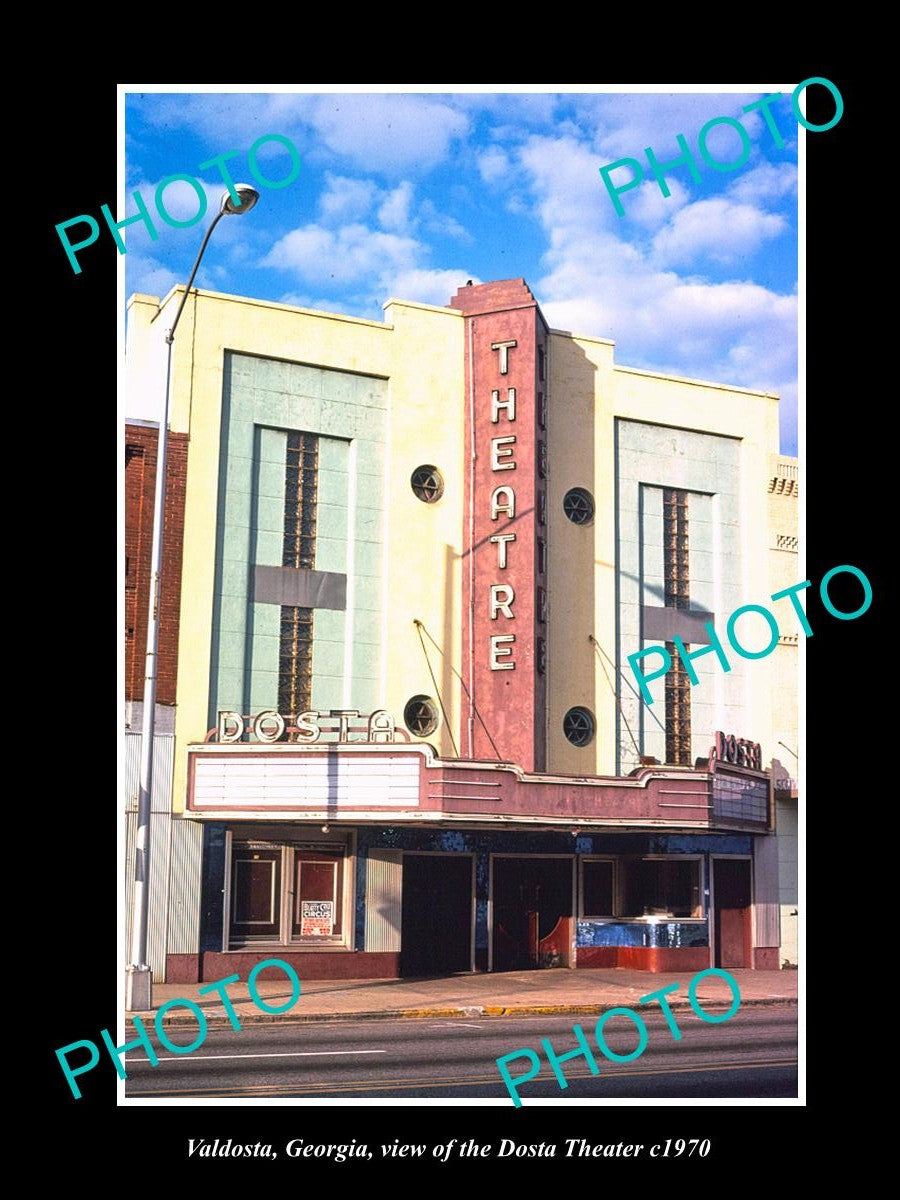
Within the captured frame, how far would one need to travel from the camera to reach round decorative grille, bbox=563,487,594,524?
35.6 meters

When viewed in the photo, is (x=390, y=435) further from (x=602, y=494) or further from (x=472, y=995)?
(x=472, y=995)

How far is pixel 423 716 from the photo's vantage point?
3300 centimetres

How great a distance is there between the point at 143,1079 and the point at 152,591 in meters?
10.5

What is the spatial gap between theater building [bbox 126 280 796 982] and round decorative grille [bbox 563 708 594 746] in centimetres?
9

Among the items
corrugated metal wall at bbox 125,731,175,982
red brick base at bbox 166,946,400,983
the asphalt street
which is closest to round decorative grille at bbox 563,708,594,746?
red brick base at bbox 166,946,400,983

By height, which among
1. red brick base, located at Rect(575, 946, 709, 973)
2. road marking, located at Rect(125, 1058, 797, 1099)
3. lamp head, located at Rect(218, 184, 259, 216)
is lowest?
red brick base, located at Rect(575, 946, 709, 973)

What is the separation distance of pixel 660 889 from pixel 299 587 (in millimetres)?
11871

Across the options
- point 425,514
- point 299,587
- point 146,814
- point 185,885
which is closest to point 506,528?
point 425,514

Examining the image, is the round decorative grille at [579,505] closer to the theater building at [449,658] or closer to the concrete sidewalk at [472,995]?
the theater building at [449,658]

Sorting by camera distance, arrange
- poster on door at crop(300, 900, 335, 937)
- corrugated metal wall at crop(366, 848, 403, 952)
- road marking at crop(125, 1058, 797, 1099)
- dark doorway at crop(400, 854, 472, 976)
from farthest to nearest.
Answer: dark doorway at crop(400, 854, 472, 976) → corrugated metal wall at crop(366, 848, 403, 952) → poster on door at crop(300, 900, 335, 937) → road marking at crop(125, 1058, 797, 1099)

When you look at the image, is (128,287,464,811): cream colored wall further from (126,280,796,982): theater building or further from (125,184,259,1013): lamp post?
(125,184,259,1013): lamp post

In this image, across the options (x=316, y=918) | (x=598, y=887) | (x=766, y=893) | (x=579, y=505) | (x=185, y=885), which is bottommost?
(x=766, y=893)

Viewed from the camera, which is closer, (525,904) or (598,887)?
(525,904)

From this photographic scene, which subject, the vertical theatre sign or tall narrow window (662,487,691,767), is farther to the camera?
tall narrow window (662,487,691,767)
